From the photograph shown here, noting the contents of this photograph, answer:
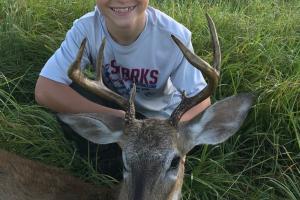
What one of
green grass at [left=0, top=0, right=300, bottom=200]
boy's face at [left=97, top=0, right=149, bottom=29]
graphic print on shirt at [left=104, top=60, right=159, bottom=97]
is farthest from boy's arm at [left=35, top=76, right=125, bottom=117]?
boy's face at [left=97, top=0, right=149, bottom=29]

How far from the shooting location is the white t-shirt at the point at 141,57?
15.7 feet

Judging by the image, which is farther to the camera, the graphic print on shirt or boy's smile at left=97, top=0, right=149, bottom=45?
the graphic print on shirt

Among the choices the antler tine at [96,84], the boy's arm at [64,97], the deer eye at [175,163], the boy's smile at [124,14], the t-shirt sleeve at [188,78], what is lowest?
the boy's arm at [64,97]

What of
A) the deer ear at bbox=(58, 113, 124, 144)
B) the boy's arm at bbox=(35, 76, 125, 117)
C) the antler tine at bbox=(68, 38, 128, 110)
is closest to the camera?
the antler tine at bbox=(68, 38, 128, 110)

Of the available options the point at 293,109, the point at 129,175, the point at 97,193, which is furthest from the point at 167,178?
the point at 293,109

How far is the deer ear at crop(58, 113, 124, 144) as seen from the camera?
4270mm

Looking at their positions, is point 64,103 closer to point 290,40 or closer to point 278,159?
point 278,159

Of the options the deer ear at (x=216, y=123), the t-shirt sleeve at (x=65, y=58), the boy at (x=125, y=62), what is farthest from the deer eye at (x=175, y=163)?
the t-shirt sleeve at (x=65, y=58)

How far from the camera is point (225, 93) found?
5379 mm

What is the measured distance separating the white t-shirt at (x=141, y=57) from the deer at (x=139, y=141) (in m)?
0.56

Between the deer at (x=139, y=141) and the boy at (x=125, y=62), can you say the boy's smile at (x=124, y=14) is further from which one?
the deer at (x=139, y=141)

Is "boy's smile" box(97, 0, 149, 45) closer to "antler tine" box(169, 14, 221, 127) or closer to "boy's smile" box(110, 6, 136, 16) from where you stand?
"boy's smile" box(110, 6, 136, 16)

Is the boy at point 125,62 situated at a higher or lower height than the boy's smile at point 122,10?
lower

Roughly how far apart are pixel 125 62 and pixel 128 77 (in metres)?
0.12
